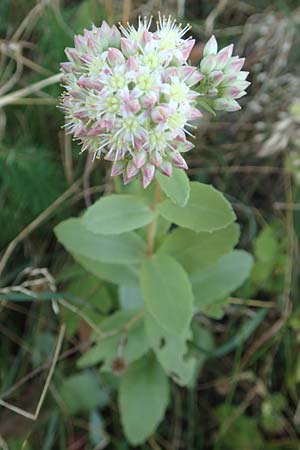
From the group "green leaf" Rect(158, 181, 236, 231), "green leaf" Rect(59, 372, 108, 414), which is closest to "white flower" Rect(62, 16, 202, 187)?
"green leaf" Rect(158, 181, 236, 231)

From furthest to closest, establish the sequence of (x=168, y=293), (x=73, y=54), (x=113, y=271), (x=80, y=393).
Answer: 1. (x=80, y=393)
2. (x=113, y=271)
3. (x=168, y=293)
4. (x=73, y=54)

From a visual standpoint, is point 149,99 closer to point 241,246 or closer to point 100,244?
point 100,244

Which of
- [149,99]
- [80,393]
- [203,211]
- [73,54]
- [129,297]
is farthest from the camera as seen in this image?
[80,393]

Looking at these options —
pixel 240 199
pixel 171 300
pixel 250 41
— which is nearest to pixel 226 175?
pixel 240 199

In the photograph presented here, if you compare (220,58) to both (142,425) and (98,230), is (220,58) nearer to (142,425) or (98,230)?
(98,230)

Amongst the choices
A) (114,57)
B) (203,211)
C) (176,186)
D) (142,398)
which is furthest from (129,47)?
(142,398)

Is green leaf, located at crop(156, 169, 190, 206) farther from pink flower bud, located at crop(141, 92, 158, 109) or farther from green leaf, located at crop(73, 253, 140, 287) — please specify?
green leaf, located at crop(73, 253, 140, 287)
